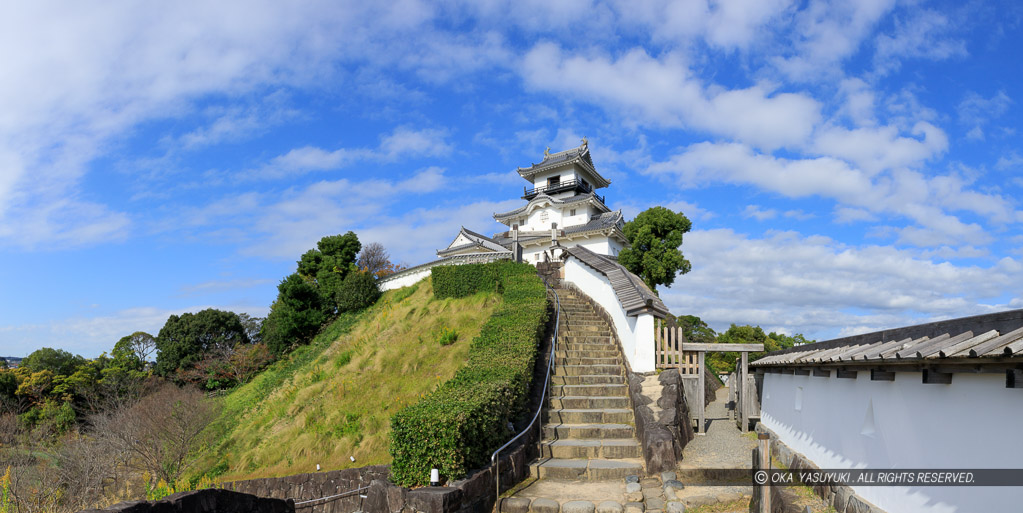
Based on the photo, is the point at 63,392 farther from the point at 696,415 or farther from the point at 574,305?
the point at 696,415

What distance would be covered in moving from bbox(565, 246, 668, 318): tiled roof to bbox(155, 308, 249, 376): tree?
24.0 metres

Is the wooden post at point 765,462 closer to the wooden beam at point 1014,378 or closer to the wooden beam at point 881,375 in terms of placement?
the wooden beam at point 881,375

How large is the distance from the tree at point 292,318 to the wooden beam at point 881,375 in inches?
1059

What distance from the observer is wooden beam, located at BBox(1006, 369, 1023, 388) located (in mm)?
2893

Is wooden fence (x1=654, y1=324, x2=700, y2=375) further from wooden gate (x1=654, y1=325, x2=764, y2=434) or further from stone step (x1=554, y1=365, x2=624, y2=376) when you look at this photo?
stone step (x1=554, y1=365, x2=624, y2=376)

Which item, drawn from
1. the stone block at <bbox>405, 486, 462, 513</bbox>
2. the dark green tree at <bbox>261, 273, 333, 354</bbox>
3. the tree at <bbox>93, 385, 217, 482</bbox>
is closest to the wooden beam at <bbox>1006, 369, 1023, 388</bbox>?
the stone block at <bbox>405, 486, 462, 513</bbox>

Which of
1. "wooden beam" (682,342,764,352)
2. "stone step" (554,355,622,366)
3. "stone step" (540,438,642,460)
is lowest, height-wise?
"stone step" (540,438,642,460)

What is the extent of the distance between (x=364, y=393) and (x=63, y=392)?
2452 cm

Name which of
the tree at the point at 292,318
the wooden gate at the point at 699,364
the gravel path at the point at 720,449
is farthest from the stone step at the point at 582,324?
the tree at the point at 292,318

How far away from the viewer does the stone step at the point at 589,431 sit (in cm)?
960

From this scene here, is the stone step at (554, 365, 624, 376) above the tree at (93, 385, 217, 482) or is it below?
above

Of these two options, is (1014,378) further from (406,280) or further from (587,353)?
(406,280)

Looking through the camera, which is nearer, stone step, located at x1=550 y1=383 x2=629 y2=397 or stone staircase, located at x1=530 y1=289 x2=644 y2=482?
stone staircase, located at x1=530 y1=289 x2=644 y2=482

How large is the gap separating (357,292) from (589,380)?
62.2ft
